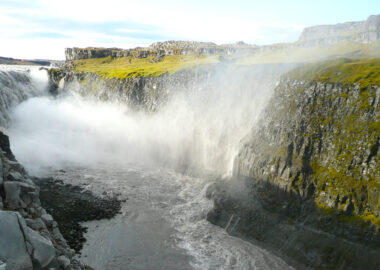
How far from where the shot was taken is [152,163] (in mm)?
60094

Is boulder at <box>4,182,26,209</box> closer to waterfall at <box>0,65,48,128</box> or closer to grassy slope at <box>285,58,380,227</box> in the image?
grassy slope at <box>285,58,380,227</box>

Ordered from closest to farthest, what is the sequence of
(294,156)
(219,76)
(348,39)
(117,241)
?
(117,241), (294,156), (219,76), (348,39)

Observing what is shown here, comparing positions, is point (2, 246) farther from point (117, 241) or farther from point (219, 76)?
point (219, 76)

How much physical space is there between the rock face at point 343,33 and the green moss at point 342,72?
38.6 m

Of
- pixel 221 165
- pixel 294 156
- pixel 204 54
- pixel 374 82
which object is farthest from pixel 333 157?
pixel 204 54

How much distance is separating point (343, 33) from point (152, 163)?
72.1 metres

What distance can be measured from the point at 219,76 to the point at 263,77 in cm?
1170

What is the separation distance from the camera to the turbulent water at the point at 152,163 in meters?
30.2

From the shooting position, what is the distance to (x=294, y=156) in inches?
1355

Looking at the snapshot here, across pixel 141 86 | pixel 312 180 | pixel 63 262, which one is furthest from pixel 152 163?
pixel 63 262

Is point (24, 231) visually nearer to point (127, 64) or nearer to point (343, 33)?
point (343, 33)

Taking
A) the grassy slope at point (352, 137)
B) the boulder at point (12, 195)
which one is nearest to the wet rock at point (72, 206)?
the boulder at point (12, 195)

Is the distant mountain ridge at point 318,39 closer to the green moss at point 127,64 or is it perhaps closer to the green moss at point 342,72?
the green moss at point 127,64

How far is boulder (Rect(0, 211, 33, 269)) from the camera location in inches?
434
